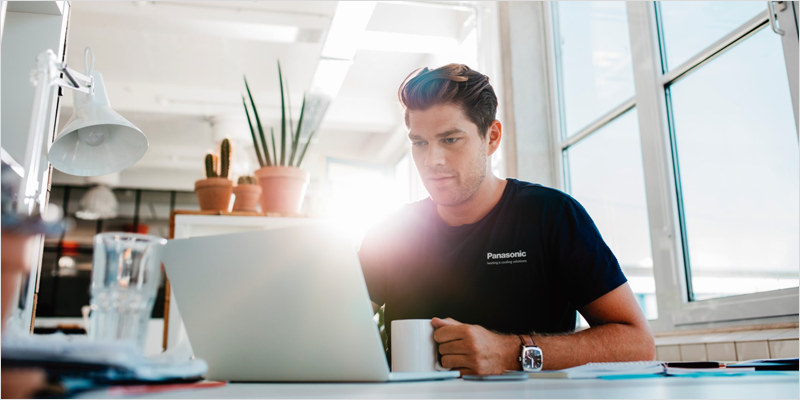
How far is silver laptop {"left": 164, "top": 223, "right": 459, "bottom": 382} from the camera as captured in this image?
0.72 meters

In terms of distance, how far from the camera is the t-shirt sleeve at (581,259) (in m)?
1.36

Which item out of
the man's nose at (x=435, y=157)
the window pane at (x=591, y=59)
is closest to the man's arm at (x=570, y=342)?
the man's nose at (x=435, y=157)

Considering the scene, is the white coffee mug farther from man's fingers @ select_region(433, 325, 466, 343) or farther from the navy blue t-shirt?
the navy blue t-shirt

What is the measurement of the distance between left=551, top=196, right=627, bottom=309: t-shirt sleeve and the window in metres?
1.23

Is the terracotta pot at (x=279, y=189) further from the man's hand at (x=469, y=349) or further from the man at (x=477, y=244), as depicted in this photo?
the man's hand at (x=469, y=349)

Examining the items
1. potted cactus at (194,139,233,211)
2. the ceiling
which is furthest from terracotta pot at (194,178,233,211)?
the ceiling

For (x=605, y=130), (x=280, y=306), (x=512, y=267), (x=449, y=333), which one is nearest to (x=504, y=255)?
(x=512, y=267)

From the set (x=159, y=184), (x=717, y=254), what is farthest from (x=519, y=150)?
(x=159, y=184)

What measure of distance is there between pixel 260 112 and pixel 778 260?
5160mm

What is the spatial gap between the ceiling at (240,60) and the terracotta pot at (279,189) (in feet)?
3.85

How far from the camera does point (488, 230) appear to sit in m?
1.60

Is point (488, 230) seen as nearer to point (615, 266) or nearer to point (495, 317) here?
point (495, 317)

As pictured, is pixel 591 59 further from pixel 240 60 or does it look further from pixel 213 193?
pixel 240 60

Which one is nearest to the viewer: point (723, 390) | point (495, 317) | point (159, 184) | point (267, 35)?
point (723, 390)
